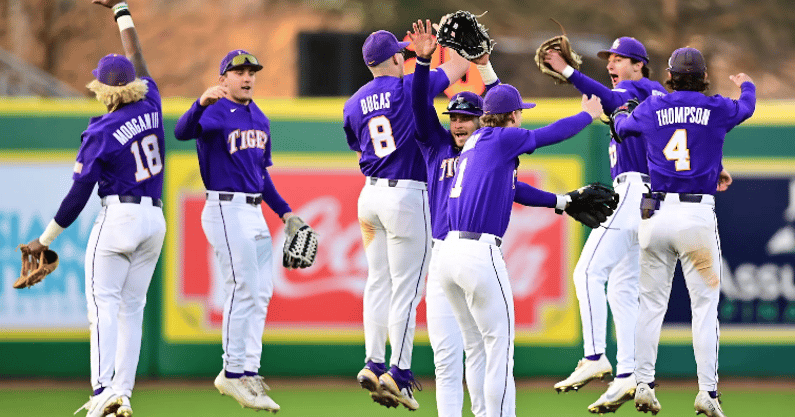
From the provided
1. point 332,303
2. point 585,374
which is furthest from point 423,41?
point 332,303

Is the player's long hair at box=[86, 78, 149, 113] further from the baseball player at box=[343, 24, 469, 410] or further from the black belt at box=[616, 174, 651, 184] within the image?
the black belt at box=[616, 174, 651, 184]

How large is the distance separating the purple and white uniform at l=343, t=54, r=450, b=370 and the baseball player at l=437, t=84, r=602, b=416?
1.10 metres

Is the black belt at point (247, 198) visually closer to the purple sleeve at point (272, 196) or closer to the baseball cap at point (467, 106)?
the purple sleeve at point (272, 196)

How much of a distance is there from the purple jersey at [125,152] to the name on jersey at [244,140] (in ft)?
1.77

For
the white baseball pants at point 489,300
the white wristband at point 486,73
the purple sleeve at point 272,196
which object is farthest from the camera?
the purple sleeve at point 272,196

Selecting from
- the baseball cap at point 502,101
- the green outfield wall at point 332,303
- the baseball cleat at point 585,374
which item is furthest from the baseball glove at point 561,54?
the green outfield wall at point 332,303

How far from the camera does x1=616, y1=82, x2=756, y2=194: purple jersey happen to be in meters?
6.62

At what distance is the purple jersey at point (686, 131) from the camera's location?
261 inches

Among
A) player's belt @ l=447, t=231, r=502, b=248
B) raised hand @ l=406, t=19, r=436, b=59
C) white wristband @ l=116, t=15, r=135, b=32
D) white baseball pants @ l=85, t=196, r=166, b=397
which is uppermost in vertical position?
white wristband @ l=116, t=15, r=135, b=32

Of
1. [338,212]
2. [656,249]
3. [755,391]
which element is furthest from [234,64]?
[755,391]

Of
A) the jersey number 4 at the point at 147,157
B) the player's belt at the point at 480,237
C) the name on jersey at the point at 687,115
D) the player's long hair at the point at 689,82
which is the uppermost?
the player's long hair at the point at 689,82

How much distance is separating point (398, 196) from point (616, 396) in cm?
194

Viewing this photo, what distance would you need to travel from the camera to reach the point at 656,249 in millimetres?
6773

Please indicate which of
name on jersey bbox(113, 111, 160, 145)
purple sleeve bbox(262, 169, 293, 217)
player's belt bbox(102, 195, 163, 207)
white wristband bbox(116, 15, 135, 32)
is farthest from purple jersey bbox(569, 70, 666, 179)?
white wristband bbox(116, 15, 135, 32)
